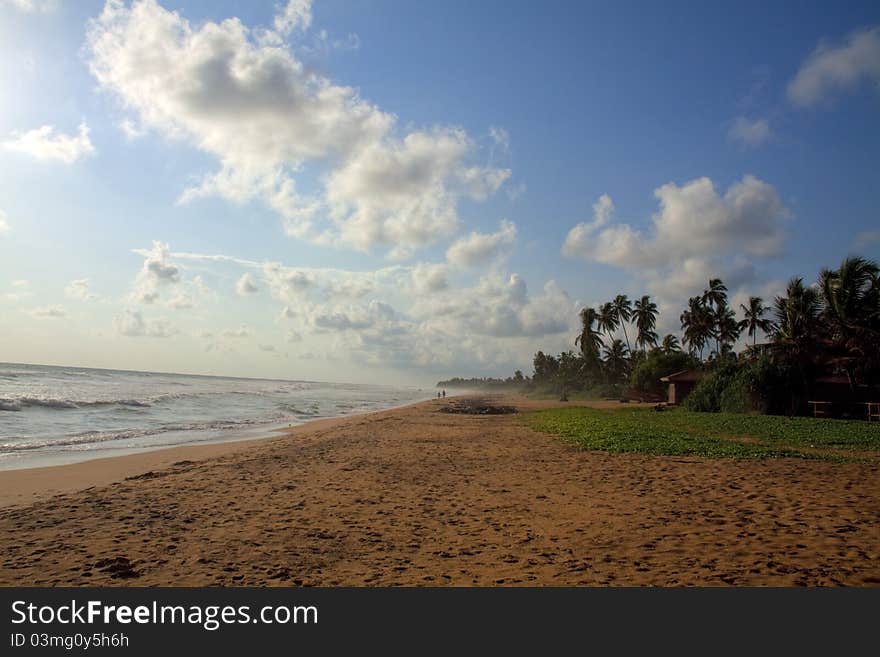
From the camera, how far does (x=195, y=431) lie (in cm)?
2141

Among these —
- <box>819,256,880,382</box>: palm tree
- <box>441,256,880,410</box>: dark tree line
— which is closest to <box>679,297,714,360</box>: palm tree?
<box>441,256,880,410</box>: dark tree line

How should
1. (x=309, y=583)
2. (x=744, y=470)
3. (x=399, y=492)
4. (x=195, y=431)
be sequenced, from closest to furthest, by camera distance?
(x=309, y=583), (x=399, y=492), (x=744, y=470), (x=195, y=431)

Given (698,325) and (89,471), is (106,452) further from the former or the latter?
(698,325)

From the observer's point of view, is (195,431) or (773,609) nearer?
(773,609)

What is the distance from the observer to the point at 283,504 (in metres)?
8.38

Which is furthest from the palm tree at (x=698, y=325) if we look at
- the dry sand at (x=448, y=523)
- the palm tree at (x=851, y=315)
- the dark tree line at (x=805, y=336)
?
the dry sand at (x=448, y=523)

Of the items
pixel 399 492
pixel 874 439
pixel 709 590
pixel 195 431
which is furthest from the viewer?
pixel 195 431

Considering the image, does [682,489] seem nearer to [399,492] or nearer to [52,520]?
[399,492]

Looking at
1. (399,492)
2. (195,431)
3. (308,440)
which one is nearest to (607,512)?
(399,492)

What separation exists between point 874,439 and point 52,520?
21308 millimetres

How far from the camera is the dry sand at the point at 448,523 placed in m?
5.15

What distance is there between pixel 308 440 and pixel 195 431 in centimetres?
656

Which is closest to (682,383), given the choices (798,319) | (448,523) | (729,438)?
(798,319)

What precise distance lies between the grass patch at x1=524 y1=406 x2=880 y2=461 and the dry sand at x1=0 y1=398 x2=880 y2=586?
139 cm
